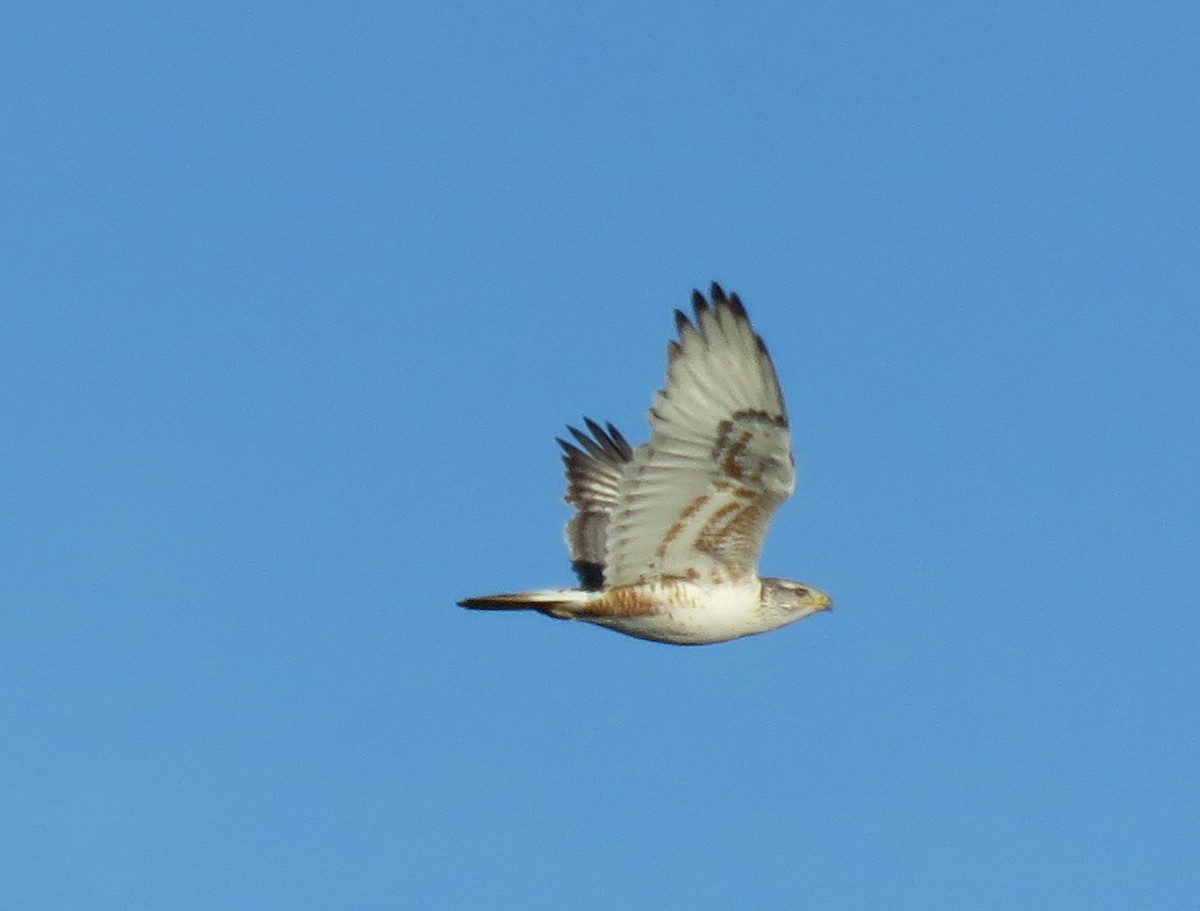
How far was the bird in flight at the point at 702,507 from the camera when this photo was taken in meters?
13.5

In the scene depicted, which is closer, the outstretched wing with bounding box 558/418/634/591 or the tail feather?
the tail feather

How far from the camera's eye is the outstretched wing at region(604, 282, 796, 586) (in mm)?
13492

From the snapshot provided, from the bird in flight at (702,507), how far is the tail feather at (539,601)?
0.01 m

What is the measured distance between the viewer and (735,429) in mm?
13648

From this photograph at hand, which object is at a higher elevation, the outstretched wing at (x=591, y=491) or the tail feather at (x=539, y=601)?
the outstretched wing at (x=591, y=491)

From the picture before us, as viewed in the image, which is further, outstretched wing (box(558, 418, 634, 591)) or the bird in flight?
outstretched wing (box(558, 418, 634, 591))

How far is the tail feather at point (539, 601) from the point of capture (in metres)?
14.5

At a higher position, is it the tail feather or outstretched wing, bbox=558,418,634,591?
outstretched wing, bbox=558,418,634,591

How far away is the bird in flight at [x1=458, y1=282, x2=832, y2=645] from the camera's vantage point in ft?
44.3

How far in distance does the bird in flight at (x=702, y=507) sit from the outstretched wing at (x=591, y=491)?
1.59ft

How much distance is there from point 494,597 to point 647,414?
186 cm

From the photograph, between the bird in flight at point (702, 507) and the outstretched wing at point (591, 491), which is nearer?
the bird in flight at point (702, 507)

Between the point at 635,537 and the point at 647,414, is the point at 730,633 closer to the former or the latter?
the point at 635,537

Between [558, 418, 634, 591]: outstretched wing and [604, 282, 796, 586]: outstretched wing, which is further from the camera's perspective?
[558, 418, 634, 591]: outstretched wing
